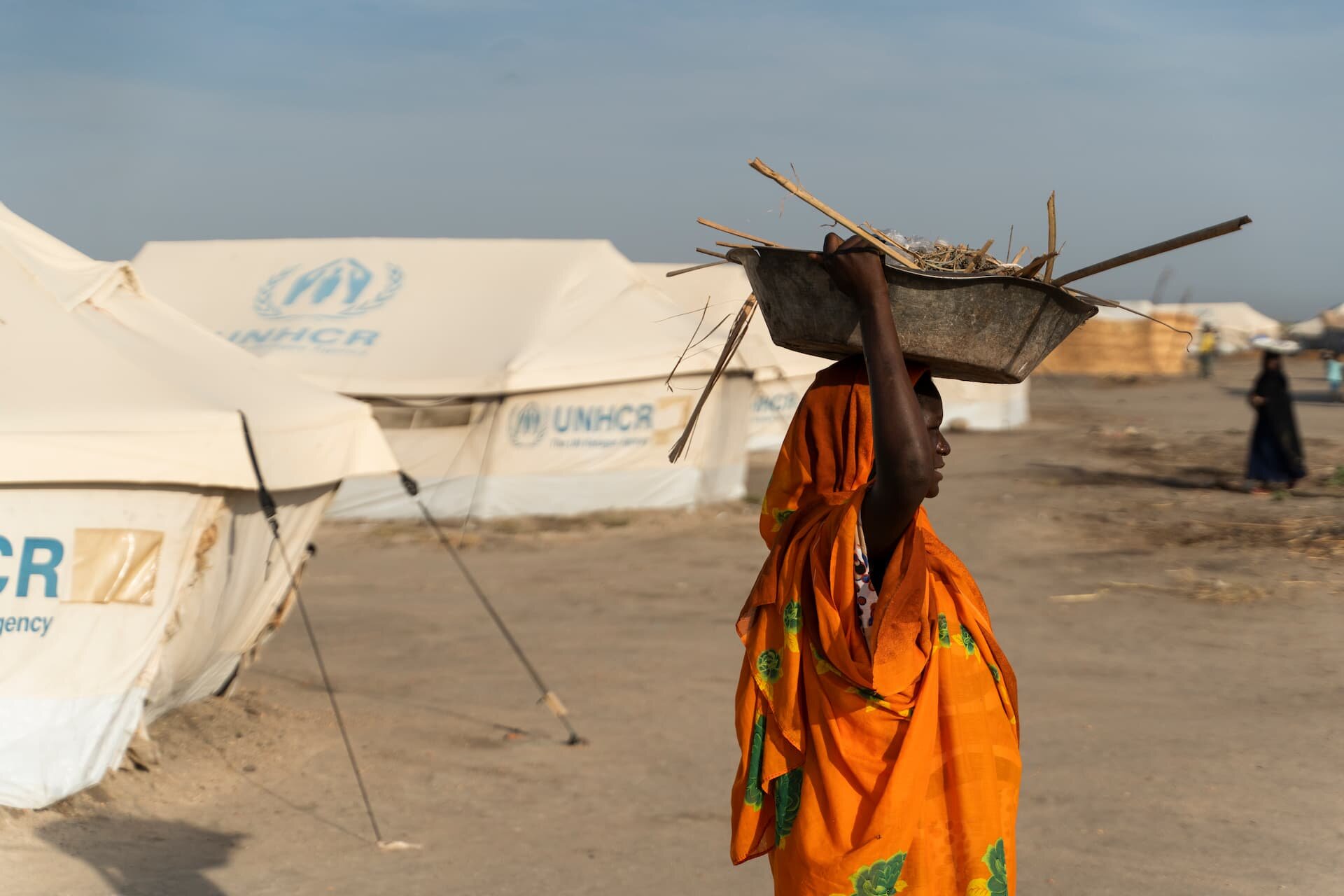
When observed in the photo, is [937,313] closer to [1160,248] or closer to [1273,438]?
[1160,248]

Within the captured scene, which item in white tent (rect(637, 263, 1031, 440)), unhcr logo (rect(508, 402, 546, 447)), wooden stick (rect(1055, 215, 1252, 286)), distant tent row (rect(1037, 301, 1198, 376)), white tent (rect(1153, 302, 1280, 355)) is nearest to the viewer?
wooden stick (rect(1055, 215, 1252, 286))

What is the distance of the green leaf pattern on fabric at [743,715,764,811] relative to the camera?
219 cm

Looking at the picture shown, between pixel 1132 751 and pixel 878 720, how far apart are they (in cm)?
377

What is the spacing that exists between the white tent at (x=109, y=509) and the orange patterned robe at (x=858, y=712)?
3089mm

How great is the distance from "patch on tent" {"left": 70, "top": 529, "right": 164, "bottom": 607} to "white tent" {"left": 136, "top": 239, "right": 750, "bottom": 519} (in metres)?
7.44

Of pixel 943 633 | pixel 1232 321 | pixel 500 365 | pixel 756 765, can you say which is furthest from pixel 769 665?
pixel 1232 321

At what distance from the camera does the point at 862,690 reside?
2.09 m

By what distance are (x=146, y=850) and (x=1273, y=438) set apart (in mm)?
11141

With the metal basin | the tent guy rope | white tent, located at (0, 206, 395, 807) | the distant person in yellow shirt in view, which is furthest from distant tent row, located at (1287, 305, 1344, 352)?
the metal basin

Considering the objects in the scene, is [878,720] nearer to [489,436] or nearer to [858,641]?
A: [858,641]

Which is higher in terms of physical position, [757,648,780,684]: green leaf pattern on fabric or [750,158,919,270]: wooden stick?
[750,158,919,270]: wooden stick

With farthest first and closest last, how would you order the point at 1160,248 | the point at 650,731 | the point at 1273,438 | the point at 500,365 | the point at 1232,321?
the point at 1232,321 < the point at 1273,438 < the point at 500,365 < the point at 650,731 < the point at 1160,248

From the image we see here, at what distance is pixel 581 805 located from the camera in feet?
16.4

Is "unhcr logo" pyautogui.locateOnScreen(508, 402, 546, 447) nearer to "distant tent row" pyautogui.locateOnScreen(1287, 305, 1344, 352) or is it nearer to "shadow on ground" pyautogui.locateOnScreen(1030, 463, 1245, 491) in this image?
"shadow on ground" pyautogui.locateOnScreen(1030, 463, 1245, 491)
